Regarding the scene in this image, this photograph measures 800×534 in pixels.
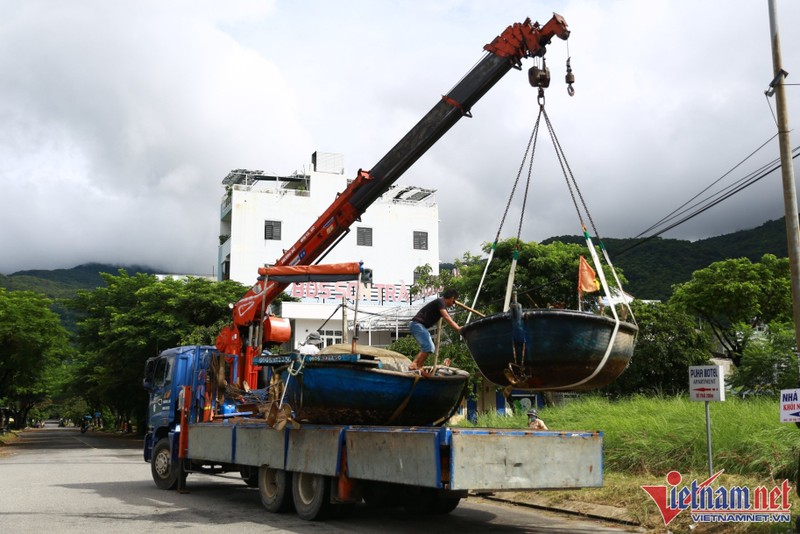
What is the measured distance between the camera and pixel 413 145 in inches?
607

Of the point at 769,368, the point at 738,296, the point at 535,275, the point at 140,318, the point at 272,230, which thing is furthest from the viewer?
the point at 272,230

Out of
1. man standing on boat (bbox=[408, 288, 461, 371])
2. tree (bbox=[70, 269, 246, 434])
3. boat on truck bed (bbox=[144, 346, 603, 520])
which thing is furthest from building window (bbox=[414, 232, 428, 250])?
man standing on boat (bbox=[408, 288, 461, 371])

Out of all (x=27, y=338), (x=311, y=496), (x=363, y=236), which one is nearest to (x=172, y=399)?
(x=311, y=496)

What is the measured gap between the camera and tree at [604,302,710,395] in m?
28.4

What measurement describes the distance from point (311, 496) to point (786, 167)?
369 inches

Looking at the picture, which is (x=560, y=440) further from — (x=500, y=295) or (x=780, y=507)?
(x=500, y=295)

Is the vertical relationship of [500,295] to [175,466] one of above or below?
above

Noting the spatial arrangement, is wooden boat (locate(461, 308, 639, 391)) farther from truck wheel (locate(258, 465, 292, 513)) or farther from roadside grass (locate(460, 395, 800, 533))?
truck wheel (locate(258, 465, 292, 513))

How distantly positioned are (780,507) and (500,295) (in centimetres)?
1664

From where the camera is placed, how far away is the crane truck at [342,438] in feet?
30.0

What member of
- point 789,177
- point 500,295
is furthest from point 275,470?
point 500,295

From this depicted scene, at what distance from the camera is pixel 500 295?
2645 cm

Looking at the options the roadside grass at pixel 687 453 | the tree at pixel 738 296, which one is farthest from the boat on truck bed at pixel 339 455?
the tree at pixel 738 296

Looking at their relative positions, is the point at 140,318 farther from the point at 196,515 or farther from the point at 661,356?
the point at 196,515
